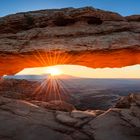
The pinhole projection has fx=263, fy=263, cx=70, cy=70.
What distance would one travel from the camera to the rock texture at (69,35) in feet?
53.7

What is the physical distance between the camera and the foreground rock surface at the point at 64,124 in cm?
1142

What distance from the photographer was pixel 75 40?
16609 mm

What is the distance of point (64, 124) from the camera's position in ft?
41.4

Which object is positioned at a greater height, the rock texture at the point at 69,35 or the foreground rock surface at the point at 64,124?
the rock texture at the point at 69,35

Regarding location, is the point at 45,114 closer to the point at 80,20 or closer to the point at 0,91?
the point at 80,20

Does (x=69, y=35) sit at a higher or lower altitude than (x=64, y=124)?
higher

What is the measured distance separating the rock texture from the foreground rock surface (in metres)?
3.81

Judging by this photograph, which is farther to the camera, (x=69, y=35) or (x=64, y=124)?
(x=69, y=35)

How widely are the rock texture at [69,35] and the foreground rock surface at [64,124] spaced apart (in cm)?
381

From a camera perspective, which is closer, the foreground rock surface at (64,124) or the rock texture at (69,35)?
the foreground rock surface at (64,124)

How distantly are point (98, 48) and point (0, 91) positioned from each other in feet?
42.4

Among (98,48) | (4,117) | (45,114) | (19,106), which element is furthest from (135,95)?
(4,117)

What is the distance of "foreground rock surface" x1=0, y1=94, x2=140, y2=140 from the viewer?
11.4 metres

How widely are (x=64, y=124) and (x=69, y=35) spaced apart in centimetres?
641
